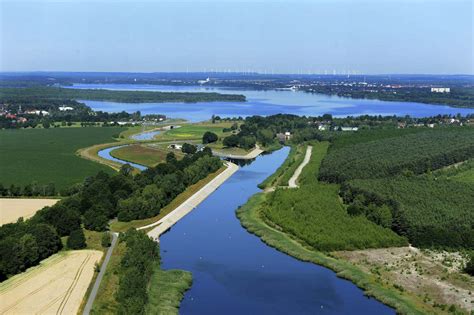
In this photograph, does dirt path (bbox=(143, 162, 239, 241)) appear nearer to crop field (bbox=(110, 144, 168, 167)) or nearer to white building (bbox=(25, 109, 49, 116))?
crop field (bbox=(110, 144, 168, 167))

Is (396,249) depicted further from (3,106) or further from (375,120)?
(3,106)

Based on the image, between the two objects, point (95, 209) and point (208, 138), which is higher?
point (208, 138)

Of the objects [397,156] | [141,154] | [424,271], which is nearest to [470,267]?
[424,271]

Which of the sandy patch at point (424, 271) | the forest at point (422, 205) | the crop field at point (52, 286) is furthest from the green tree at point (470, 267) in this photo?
the crop field at point (52, 286)

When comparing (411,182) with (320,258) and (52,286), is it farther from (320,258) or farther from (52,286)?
(52,286)

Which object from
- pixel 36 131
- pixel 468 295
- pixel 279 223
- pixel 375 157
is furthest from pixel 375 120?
pixel 468 295
